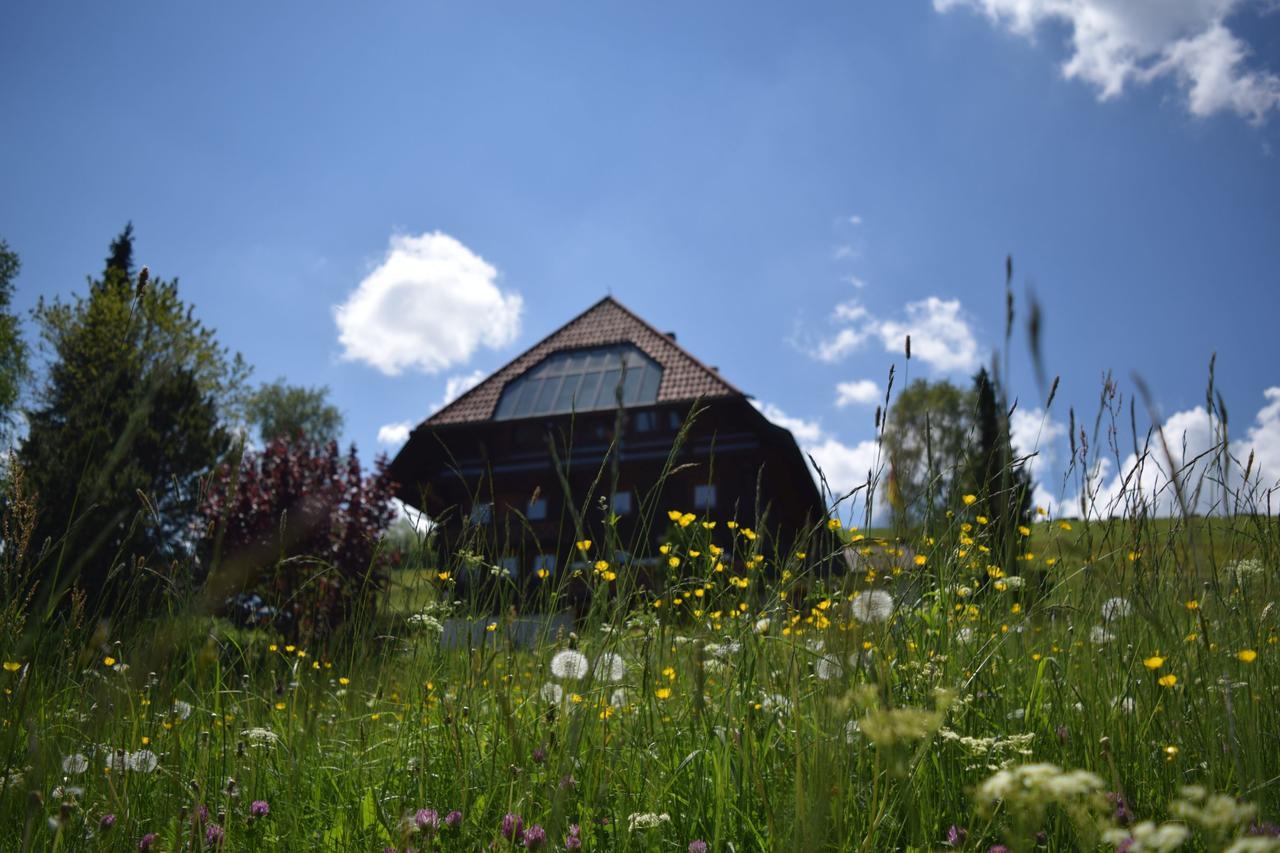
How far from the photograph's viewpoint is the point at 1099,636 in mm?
2387

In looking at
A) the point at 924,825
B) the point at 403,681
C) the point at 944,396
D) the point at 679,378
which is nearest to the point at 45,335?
the point at 679,378

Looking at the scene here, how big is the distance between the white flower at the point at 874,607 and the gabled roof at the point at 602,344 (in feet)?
57.7

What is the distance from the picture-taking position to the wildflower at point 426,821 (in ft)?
4.84

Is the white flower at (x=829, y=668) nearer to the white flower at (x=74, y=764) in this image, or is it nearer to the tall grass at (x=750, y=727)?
the tall grass at (x=750, y=727)

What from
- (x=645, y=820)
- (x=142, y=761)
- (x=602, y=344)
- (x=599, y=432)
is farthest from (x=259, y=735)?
(x=602, y=344)

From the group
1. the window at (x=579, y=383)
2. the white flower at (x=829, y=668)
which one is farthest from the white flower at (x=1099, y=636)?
the window at (x=579, y=383)

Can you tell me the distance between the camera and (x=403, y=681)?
2518 mm

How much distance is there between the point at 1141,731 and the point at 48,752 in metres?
2.33

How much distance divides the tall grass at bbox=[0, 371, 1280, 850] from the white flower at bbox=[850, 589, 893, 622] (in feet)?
0.04

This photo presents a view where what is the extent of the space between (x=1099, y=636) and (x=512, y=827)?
5.84 ft

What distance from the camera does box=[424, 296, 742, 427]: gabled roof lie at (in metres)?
20.6

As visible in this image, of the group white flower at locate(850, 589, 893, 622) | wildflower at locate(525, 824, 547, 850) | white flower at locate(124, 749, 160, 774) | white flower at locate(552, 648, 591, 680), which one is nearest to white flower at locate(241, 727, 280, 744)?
white flower at locate(124, 749, 160, 774)

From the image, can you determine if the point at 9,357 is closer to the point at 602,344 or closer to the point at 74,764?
the point at 602,344

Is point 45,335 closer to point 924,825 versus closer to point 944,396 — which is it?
point 924,825
